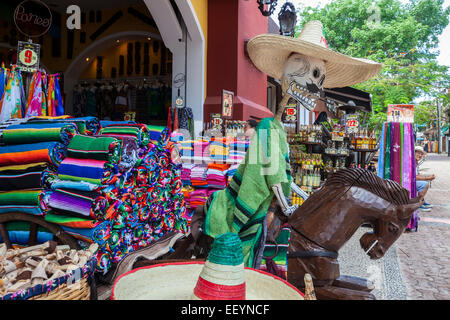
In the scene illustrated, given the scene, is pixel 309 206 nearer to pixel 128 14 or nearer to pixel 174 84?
pixel 174 84

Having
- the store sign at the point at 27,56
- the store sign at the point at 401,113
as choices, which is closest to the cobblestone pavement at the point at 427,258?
the store sign at the point at 401,113

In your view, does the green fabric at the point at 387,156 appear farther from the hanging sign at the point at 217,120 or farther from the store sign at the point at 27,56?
the store sign at the point at 27,56

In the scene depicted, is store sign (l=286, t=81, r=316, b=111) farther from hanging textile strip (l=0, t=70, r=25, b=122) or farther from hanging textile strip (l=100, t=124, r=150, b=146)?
hanging textile strip (l=0, t=70, r=25, b=122)

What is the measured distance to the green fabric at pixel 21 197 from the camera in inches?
73.4

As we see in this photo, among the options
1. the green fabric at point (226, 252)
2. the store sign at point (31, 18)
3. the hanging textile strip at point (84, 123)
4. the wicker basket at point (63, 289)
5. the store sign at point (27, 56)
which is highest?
the store sign at point (31, 18)

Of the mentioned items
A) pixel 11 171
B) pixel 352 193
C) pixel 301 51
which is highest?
pixel 301 51

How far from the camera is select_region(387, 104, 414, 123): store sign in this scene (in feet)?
20.2

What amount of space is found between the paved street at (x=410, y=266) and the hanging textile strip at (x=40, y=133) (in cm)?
290

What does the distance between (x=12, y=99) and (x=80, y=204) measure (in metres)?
2.35

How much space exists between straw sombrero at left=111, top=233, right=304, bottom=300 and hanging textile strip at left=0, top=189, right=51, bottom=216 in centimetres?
101

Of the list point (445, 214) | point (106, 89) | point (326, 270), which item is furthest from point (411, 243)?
point (106, 89)

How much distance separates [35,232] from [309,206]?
1677 millimetres

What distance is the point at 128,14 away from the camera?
→ 32.4 feet

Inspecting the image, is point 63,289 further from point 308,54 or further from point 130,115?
point 130,115
